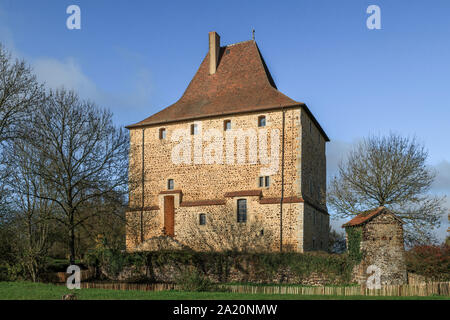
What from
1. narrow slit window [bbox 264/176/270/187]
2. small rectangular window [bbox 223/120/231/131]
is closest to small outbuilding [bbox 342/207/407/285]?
narrow slit window [bbox 264/176/270/187]

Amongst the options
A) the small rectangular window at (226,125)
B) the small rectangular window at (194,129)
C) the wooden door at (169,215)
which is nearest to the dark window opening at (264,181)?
the small rectangular window at (226,125)

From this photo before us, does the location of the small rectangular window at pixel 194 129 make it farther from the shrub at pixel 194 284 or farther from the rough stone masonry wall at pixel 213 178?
the shrub at pixel 194 284

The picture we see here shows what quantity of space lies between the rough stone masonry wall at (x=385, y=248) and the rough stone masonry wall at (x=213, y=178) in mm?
5783

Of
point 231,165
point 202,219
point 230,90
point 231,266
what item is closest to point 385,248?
point 231,266

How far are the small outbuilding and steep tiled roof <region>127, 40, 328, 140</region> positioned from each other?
31.4 feet

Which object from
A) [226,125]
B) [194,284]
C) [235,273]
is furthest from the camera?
[226,125]

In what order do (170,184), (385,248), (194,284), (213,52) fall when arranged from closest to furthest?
(194,284) < (385,248) < (170,184) < (213,52)

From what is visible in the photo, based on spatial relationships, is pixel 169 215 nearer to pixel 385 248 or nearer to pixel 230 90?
pixel 230 90

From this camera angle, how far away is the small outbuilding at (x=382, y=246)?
17.0 metres

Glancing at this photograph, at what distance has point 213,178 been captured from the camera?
84.7 feet

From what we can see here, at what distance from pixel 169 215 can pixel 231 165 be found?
5.34m

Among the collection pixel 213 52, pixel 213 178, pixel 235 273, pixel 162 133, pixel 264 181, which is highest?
pixel 213 52

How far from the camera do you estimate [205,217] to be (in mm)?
25469

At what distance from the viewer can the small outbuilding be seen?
16953mm
